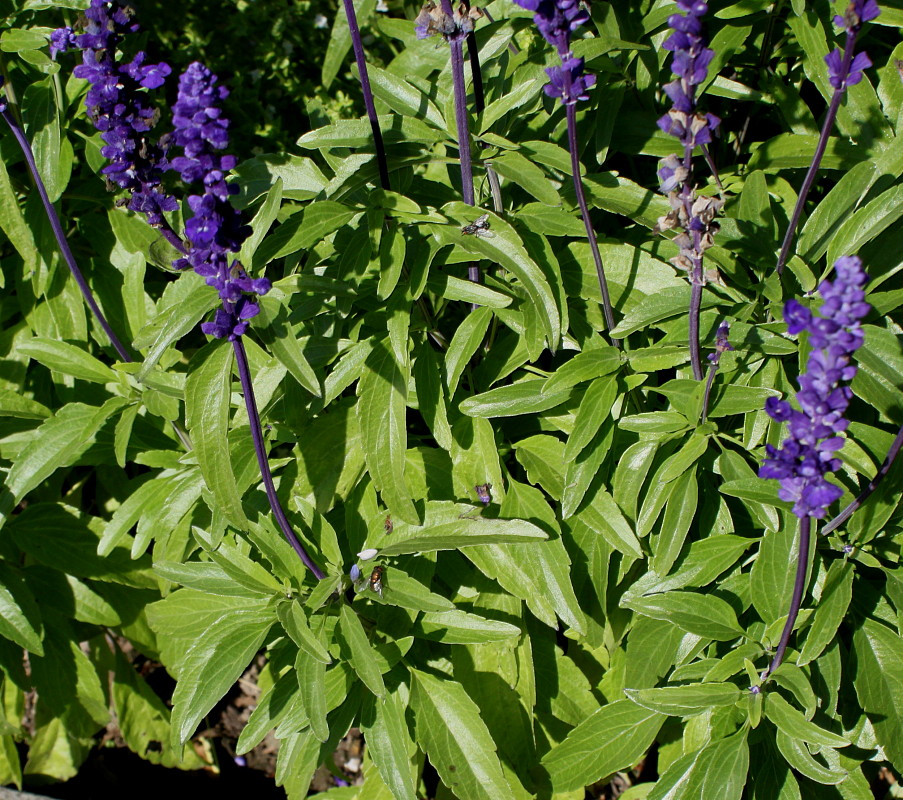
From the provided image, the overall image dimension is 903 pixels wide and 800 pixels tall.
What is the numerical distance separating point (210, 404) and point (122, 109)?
70cm

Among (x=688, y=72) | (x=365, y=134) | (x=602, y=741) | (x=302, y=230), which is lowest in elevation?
(x=602, y=741)

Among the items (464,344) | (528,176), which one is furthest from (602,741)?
(528,176)

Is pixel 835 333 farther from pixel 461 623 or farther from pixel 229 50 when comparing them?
pixel 229 50

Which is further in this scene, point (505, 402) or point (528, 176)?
point (505, 402)

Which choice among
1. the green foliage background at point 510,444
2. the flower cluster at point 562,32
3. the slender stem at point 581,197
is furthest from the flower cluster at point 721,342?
the flower cluster at point 562,32

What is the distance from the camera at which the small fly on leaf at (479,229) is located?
218cm

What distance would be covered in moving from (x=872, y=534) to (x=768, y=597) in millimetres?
328

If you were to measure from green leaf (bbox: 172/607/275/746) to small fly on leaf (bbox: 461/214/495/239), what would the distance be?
1.20 meters

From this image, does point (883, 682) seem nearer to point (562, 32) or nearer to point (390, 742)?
point (390, 742)

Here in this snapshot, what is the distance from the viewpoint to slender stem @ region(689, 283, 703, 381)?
6.45ft

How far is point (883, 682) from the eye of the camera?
7.73 feet

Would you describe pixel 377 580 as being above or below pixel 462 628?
above

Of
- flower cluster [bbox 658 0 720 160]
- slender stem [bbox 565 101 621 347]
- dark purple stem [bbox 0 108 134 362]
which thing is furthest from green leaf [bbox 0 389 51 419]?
flower cluster [bbox 658 0 720 160]

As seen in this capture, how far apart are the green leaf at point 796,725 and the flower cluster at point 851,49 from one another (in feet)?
4.91
